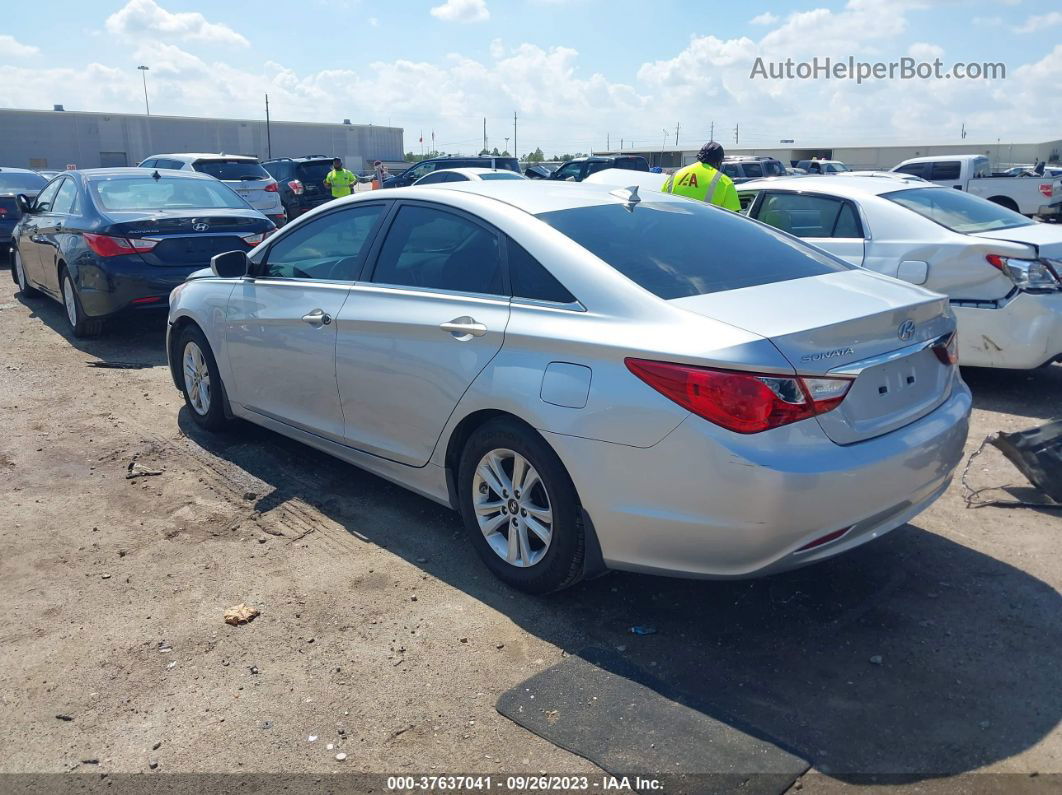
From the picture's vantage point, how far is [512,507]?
368 centimetres

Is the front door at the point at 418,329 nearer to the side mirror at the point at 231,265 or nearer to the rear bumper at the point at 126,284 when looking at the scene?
the side mirror at the point at 231,265

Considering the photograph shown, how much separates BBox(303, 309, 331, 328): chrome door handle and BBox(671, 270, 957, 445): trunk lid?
1963mm

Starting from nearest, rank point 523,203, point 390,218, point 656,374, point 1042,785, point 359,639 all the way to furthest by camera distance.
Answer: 1. point 1042,785
2. point 656,374
3. point 359,639
4. point 523,203
5. point 390,218

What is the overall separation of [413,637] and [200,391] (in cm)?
308

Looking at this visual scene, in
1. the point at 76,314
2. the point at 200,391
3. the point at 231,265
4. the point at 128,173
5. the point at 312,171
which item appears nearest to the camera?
the point at 231,265

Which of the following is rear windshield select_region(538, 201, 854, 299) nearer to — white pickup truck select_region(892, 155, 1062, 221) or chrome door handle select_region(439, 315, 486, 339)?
chrome door handle select_region(439, 315, 486, 339)

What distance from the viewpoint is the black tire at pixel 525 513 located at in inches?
134

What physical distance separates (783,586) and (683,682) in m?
0.87

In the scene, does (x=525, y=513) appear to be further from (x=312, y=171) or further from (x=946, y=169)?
(x=946, y=169)

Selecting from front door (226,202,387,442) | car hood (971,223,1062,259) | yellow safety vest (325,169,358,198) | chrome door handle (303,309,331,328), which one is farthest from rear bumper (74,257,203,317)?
yellow safety vest (325,169,358,198)

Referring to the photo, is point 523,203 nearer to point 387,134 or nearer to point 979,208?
point 979,208

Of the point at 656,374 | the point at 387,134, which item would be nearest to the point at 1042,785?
the point at 656,374

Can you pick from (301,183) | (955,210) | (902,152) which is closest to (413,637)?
(955,210)

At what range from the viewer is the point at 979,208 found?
7074mm
